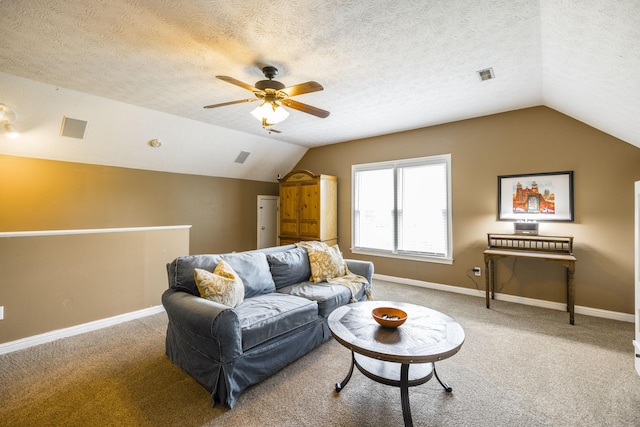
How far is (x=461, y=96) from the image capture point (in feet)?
11.3

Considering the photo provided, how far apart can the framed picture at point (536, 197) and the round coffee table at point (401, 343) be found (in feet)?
8.62

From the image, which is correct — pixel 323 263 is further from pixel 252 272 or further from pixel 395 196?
pixel 395 196

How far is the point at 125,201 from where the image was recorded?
446cm

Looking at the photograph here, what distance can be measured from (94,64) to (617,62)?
14.3ft

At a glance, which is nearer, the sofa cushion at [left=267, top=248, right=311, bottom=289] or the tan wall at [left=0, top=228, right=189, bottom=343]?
the tan wall at [left=0, top=228, right=189, bottom=343]

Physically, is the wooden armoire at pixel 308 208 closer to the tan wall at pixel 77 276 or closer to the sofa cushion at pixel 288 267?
the sofa cushion at pixel 288 267

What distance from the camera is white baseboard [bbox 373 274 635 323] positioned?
3.36 m

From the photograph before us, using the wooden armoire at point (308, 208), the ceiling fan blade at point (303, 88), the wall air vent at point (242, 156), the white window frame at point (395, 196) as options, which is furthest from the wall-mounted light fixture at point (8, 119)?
the white window frame at point (395, 196)

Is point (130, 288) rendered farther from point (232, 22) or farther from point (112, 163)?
point (232, 22)

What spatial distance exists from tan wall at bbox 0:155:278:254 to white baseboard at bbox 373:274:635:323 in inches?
128

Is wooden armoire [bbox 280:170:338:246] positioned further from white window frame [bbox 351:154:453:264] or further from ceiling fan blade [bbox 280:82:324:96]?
ceiling fan blade [bbox 280:82:324:96]

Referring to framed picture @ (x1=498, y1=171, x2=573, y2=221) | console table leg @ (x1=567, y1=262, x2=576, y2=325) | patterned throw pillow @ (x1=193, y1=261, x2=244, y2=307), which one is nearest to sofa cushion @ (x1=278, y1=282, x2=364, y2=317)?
patterned throw pillow @ (x1=193, y1=261, x2=244, y2=307)

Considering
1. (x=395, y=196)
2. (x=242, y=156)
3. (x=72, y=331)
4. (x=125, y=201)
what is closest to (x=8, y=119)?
(x=125, y=201)

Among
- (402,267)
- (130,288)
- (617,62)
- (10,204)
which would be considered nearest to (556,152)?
(617,62)
